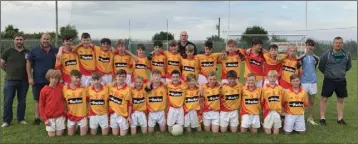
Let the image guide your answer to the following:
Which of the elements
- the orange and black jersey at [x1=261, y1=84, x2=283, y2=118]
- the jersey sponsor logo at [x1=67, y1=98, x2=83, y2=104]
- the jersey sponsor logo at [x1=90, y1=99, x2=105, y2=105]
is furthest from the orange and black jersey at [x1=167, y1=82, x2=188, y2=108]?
the jersey sponsor logo at [x1=67, y1=98, x2=83, y2=104]

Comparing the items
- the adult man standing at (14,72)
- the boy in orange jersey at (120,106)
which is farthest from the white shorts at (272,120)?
the adult man standing at (14,72)

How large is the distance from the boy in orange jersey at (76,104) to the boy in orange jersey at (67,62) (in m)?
0.59

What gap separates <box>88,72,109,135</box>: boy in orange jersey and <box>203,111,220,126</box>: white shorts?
1.94m

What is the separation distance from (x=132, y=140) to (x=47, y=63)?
8.43 ft

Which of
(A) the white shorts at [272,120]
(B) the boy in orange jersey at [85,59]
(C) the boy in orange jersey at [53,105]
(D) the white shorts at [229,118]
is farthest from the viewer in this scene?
(B) the boy in orange jersey at [85,59]

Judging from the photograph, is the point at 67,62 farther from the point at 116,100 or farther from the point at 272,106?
the point at 272,106

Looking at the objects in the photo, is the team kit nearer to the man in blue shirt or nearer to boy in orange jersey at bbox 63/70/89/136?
boy in orange jersey at bbox 63/70/89/136

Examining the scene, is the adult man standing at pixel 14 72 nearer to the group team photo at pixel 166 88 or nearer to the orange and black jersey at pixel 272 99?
the group team photo at pixel 166 88

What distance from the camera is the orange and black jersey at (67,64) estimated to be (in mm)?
7547

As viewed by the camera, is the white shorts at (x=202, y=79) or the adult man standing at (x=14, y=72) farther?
the white shorts at (x=202, y=79)

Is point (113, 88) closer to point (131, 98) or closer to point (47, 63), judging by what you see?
point (131, 98)

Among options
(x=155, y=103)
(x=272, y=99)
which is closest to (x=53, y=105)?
(x=155, y=103)

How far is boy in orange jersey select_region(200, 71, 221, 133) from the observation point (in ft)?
23.9

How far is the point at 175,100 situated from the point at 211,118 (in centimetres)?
82
